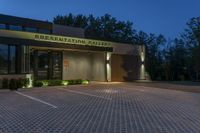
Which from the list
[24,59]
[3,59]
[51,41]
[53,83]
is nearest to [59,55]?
[51,41]

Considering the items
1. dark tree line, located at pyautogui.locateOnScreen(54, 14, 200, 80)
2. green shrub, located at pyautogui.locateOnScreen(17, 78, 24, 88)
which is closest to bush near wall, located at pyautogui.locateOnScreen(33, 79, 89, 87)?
green shrub, located at pyautogui.locateOnScreen(17, 78, 24, 88)

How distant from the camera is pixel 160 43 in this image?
47.5 meters

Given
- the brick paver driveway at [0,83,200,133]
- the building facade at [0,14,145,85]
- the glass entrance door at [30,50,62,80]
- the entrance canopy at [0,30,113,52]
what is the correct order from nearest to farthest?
the brick paver driveway at [0,83,200,133], the entrance canopy at [0,30,113,52], the building facade at [0,14,145,85], the glass entrance door at [30,50,62,80]

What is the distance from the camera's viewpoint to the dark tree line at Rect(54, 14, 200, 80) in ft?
130

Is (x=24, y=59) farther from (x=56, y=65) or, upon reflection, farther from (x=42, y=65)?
(x=56, y=65)

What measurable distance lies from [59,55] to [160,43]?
855 inches

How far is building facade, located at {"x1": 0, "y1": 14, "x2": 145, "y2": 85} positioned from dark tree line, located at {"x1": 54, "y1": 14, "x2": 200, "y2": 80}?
9.70 ft

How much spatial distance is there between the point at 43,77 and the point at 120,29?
2567 centimetres

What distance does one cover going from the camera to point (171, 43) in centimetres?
4812

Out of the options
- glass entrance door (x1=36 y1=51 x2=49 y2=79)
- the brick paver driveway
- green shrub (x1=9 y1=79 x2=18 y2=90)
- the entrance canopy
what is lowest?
the brick paver driveway

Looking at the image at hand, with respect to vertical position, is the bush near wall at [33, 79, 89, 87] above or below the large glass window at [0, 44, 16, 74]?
below

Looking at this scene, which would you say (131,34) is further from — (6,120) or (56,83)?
(6,120)

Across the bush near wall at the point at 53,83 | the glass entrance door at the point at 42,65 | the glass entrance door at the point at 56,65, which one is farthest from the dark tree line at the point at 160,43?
the bush near wall at the point at 53,83

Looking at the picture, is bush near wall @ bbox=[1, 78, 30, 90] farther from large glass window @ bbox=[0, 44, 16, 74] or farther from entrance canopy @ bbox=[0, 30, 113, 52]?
entrance canopy @ bbox=[0, 30, 113, 52]
